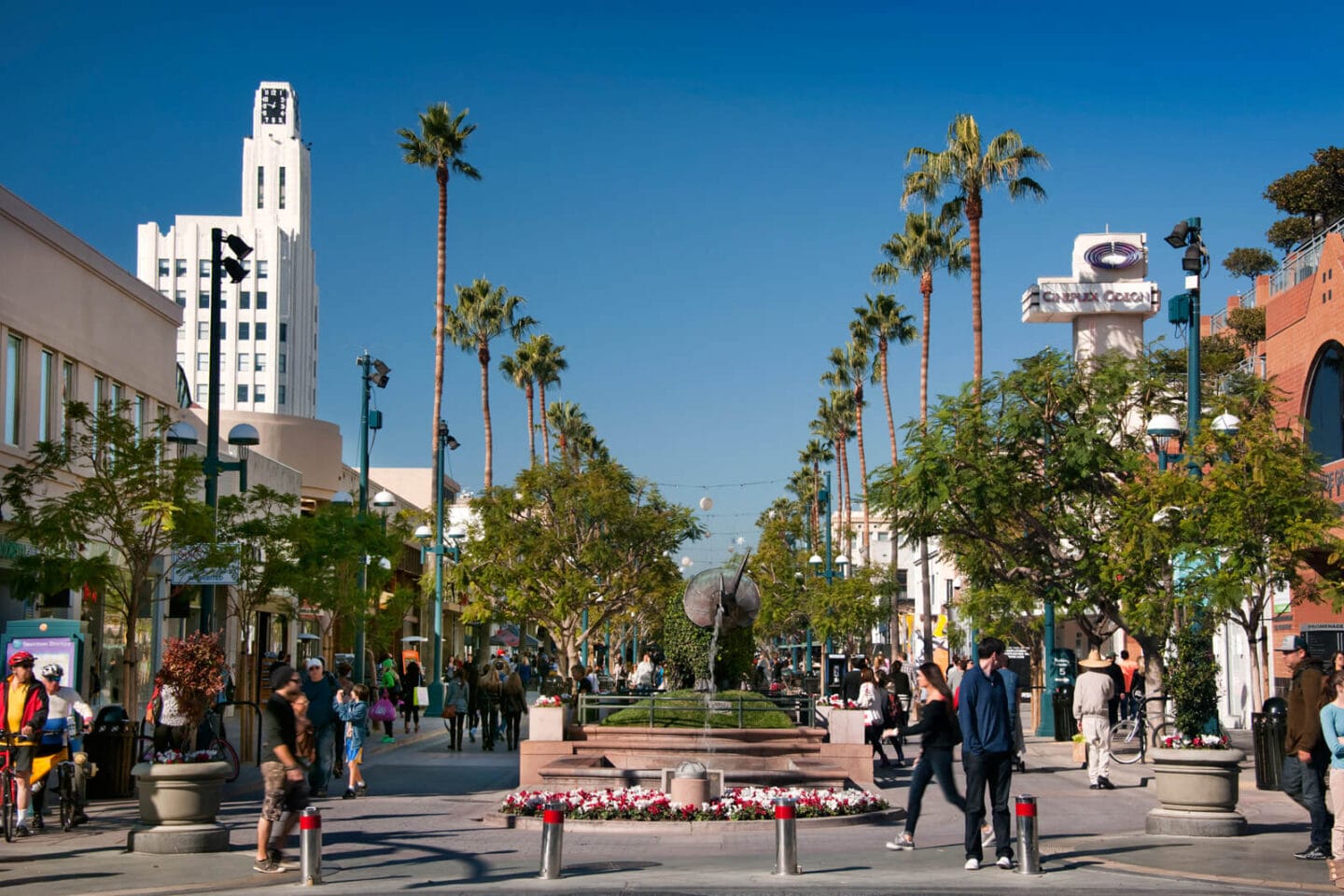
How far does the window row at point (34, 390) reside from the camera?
88.7 feet

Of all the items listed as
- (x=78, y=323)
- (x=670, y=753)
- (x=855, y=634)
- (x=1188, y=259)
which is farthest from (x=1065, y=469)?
(x=855, y=634)

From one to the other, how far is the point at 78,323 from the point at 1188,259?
21053 millimetres

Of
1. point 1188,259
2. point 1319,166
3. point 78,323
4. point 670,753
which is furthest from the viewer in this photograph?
point 1319,166

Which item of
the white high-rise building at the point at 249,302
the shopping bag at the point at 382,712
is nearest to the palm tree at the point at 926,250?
the shopping bag at the point at 382,712

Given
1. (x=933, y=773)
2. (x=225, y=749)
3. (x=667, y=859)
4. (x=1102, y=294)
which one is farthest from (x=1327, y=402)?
(x=1102, y=294)

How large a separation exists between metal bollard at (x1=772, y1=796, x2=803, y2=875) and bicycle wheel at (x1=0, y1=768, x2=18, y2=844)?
8.11m

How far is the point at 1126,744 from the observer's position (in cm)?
2998

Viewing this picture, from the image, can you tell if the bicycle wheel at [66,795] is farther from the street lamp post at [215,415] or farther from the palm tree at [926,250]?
the palm tree at [926,250]

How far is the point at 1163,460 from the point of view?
27500mm

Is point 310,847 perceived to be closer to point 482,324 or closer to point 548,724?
point 548,724

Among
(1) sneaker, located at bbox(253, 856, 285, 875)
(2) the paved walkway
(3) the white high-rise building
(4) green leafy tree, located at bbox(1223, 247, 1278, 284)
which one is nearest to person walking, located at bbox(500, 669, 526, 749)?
(2) the paved walkway

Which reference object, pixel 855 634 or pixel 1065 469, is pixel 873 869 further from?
pixel 855 634

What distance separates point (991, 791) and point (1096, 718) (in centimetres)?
924

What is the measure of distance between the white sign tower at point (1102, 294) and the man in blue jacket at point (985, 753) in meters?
58.6
